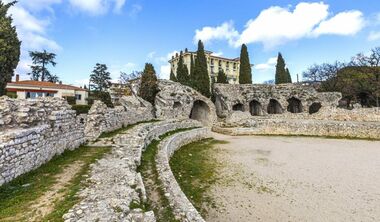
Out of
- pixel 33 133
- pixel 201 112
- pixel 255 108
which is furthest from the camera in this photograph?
pixel 255 108

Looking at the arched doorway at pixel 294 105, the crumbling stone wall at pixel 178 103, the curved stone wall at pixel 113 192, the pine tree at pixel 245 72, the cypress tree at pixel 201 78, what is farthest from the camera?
the pine tree at pixel 245 72

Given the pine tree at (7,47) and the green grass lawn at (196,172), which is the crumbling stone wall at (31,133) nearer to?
the green grass lawn at (196,172)

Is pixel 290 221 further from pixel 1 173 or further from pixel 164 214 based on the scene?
pixel 1 173

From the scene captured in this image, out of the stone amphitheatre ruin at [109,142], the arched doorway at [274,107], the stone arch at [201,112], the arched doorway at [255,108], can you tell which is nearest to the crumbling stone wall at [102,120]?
the stone amphitheatre ruin at [109,142]

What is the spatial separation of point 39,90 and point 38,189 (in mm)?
41339

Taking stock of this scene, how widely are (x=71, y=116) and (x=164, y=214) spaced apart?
6172 mm

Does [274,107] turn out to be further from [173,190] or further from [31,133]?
[31,133]

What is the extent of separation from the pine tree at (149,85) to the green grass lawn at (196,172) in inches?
551

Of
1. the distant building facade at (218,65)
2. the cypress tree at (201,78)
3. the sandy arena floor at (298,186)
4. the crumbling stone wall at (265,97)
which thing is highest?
the distant building facade at (218,65)

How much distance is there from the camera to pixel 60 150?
9289 mm

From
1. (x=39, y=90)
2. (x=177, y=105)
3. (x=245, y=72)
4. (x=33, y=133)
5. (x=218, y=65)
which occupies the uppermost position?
(x=218, y=65)

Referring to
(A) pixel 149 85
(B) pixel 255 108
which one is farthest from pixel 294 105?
(A) pixel 149 85

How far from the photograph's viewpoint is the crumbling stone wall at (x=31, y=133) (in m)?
6.16

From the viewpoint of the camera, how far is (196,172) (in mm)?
12102
